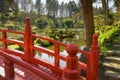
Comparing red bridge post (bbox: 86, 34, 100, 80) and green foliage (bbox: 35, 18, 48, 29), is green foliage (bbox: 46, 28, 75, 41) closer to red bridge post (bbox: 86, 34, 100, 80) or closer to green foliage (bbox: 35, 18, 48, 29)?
green foliage (bbox: 35, 18, 48, 29)

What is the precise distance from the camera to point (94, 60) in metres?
4.32

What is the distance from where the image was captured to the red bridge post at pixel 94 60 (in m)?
4.19

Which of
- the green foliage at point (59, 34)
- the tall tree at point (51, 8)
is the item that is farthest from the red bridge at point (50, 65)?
the tall tree at point (51, 8)

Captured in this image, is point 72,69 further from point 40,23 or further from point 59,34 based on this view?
point 40,23

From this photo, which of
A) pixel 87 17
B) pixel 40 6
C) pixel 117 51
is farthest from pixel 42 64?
pixel 40 6

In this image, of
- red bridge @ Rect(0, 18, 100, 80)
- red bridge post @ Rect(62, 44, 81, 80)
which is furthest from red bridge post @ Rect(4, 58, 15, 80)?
red bridge post @ Rect(62, 44, 81, 80)

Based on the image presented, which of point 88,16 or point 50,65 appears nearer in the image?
point 50,65

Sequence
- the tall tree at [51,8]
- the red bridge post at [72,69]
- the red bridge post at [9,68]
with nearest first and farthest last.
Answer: the red bridge post at [72,69] → the red bridge post at [9,68] → the tall tree at [51,8]

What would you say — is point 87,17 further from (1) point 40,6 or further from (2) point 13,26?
(1) point 40,6

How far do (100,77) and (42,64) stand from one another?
6.77 feet

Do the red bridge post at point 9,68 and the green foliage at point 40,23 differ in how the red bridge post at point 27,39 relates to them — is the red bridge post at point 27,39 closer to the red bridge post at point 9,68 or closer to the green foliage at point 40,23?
the red bridge post at point 9,68

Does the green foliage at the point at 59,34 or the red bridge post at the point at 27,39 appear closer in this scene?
the red bridge post at the point at 27,39

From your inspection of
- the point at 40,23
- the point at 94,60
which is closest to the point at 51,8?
the point at 40,23

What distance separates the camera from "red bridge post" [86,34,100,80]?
4.19m
